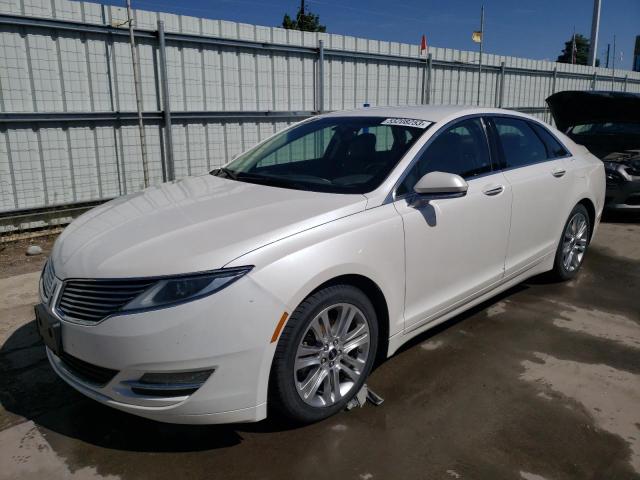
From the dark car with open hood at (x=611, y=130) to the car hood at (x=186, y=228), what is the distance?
5589 millimetres

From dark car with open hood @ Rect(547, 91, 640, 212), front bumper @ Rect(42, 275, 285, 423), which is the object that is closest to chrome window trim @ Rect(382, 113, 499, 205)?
front bumper @ Rect(42, 275, 285, 423)

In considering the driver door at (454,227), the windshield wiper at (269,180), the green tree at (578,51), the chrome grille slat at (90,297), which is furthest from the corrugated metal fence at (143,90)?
the green tree at (578,51)

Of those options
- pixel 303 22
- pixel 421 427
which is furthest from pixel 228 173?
pixel 303 22

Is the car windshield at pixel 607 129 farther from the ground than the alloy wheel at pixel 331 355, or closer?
farther from the ground

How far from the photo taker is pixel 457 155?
3.58 metres

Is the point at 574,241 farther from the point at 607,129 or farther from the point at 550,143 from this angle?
the point at 607,129

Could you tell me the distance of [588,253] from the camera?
5.99 meters

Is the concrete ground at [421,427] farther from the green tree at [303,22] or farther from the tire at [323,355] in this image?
the green tree at [303,22]

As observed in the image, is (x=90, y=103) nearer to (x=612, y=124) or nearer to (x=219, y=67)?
(x=219, y=67)

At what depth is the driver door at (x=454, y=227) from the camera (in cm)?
309

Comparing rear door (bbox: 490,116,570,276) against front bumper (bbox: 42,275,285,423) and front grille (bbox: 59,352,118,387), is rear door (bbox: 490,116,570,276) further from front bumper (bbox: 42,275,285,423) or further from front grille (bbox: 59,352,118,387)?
front grille (bbox: 59,352,118,387)

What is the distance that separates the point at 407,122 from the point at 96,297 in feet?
7.19

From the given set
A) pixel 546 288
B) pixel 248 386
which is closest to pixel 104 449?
pixel 248 386

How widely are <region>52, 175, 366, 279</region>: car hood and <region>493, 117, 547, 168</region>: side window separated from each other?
166 centimetres
